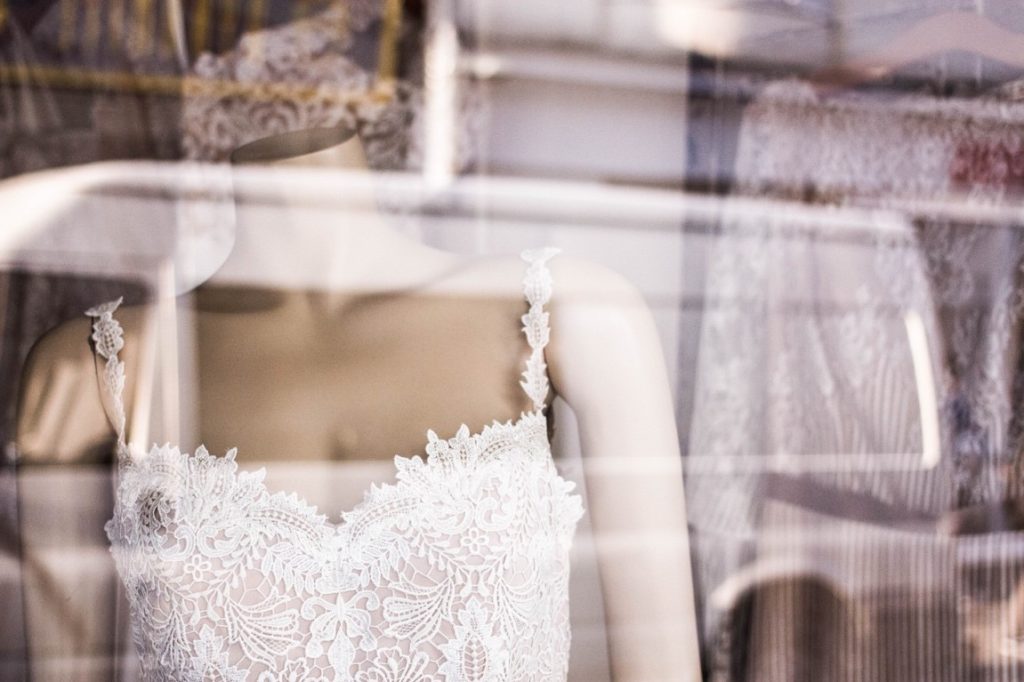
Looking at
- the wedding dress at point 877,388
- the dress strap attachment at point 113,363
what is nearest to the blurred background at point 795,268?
the wedding dress at point 877,388

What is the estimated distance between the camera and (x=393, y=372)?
0.97 metres

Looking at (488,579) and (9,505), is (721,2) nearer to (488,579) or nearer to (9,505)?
(488,579)

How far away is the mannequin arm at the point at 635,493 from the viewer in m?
0.86

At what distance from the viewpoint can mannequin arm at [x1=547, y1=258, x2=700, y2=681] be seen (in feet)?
2.83

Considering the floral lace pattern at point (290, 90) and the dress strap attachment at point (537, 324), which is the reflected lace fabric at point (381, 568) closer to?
the dress strap attachment at point (537, 324)

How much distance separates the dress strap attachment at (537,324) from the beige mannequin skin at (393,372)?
10mm

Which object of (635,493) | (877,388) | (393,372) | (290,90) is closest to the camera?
(635,493)

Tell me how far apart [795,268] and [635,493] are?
61cm

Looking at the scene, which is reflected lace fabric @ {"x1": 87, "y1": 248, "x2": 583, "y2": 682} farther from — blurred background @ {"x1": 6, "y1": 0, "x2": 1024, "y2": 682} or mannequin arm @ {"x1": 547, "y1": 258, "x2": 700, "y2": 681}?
blurred background @ {"x1": 6, "y1": 0, "x2": 1024, "y2": 682}

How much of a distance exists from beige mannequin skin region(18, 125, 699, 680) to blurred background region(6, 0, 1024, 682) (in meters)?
0.20

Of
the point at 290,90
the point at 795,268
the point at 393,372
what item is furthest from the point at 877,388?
the point at 290,90

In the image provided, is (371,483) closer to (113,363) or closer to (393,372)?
(393,372)

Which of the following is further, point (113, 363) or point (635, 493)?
point (113, 363)

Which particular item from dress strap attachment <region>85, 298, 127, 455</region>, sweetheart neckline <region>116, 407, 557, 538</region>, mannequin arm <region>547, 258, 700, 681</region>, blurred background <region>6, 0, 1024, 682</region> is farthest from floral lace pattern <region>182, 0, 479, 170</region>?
mannequin arm <region>547, 258, 700, 681</region>
